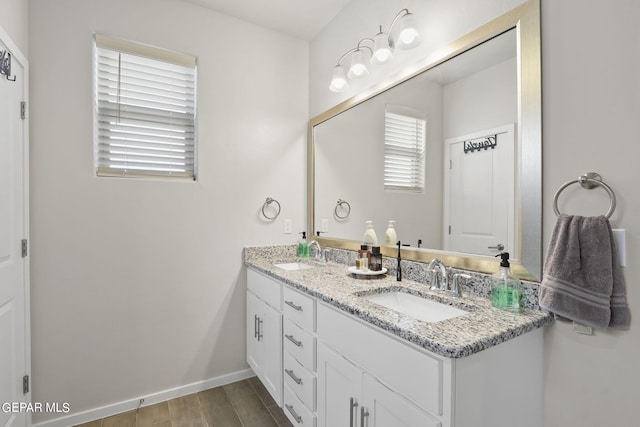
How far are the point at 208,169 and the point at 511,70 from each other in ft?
6.28

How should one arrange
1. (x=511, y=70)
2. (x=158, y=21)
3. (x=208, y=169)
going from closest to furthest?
(x=511, y=70) → (x=158, y=21) → (x=208, y=169)

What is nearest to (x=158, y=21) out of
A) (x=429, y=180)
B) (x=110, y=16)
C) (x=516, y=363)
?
(x=110, y=16)

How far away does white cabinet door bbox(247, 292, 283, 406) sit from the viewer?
1876mm

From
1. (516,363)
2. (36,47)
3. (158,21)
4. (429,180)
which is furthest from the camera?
(158,21)

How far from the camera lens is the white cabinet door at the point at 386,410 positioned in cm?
95

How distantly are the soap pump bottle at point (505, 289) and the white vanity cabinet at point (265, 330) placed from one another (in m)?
1.14

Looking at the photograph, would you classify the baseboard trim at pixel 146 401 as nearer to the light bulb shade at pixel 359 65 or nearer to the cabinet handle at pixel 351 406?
the cabinet handle at pixel 351 406

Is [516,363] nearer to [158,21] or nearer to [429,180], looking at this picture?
[429,180]

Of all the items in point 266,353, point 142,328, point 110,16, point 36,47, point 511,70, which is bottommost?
point 266,353

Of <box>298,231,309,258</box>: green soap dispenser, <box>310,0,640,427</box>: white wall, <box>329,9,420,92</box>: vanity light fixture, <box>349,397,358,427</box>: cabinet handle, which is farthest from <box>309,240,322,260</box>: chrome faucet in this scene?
<box>310,0,640,427</box>: white wall

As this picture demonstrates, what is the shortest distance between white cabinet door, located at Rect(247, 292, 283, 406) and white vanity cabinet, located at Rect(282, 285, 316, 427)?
0.09 m

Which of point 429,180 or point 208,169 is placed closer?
point 429,180

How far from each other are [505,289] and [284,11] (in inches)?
92.0

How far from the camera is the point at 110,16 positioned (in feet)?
6.54
